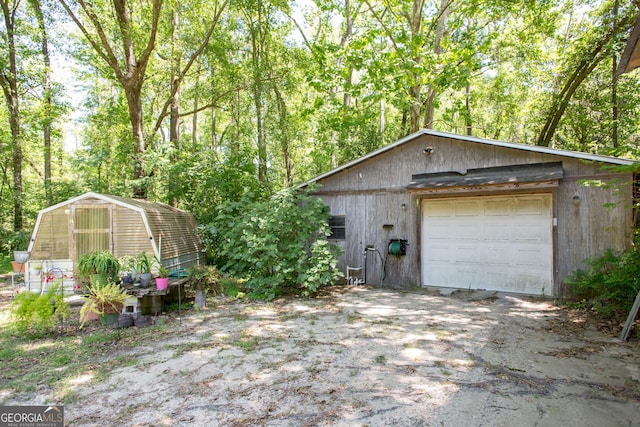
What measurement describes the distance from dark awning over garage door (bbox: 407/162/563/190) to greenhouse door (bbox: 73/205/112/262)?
6.82 metres

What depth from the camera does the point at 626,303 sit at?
5.23 metres

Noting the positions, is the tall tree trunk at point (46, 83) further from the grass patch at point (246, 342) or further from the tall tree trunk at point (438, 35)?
the tall tree trunk at point (438, 35)

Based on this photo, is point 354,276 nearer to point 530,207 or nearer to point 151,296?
point 530,207

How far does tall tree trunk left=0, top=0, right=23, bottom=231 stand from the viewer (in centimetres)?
1211

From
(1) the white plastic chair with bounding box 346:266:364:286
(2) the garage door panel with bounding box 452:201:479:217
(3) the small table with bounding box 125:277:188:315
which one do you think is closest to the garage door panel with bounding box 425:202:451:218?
(2) the garage door panel with bounding box 452:201:479:217

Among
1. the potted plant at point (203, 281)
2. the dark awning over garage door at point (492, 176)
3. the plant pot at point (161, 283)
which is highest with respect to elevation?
the dark awning over garage door at point (492, 176)

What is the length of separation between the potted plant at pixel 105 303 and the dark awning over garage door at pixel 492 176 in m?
6.04

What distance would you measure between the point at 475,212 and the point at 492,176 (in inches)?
35.9

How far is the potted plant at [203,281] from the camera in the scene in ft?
21.6

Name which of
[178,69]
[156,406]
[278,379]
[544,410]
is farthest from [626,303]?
[178,69]

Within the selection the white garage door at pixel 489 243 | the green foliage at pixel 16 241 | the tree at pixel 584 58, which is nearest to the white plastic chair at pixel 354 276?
the white garage door at pixel 489 243

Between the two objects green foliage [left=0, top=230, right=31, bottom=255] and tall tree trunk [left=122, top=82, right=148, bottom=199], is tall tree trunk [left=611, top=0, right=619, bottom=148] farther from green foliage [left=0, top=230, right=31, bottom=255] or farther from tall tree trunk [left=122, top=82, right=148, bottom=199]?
green foliage [left=0, top=230, right=31, bottom=255]

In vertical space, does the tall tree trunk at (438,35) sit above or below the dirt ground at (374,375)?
above

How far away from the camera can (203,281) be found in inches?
278
